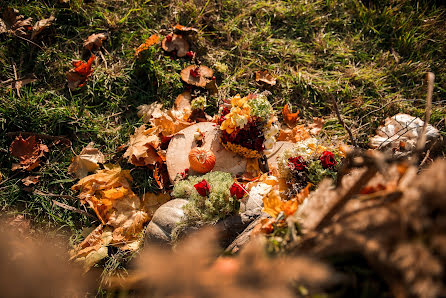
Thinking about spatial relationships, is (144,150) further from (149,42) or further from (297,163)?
(297,163)

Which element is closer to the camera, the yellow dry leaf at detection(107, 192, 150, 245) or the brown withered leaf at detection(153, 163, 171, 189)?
the yellow dry leaf at detection(107, 192, 150, 245)

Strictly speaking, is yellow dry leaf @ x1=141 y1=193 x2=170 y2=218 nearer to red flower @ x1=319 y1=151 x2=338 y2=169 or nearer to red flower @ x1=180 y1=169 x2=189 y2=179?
red flower @ x1=180 y1=169 x2=189 y2=179

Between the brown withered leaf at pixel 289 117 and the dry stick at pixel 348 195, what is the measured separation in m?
2.55

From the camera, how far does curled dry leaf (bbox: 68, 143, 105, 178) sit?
10.4 feet

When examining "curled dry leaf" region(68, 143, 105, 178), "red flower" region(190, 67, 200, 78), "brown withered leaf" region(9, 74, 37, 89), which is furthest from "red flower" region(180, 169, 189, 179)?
"brown withered leaf" region(9, 74, 37, 89)

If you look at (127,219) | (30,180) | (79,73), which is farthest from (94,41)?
(127,219)

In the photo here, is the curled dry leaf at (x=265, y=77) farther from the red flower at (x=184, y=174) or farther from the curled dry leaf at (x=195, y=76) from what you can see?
the red flower at (x=184, y=174)

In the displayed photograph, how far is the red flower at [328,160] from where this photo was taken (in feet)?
8.19

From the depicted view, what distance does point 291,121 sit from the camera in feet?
12.0

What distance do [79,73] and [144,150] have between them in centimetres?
151

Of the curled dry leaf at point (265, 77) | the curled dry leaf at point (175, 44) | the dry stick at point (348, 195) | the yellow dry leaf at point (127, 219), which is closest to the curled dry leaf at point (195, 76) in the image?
the curled dry leaf at point (175, 44)

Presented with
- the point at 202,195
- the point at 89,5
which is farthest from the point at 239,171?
the point at 89,5

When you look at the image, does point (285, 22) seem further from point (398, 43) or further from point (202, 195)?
point (202, 195)

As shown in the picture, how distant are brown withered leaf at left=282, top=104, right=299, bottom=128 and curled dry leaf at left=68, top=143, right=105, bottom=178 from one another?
97.7 inches
